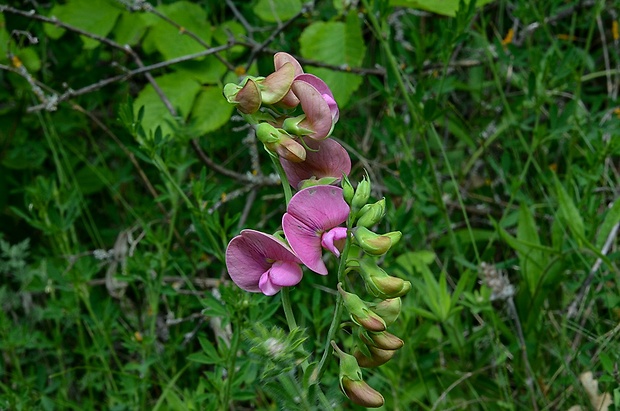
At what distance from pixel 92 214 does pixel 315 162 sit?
2.20 metres

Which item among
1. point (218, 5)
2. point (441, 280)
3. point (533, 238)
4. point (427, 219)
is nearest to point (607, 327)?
point (533, 238)

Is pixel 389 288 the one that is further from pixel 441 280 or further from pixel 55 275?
pixel 55 275

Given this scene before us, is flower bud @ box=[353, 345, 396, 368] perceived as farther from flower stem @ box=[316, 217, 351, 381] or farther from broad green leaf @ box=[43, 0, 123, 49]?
broad green leaf @ box=[43, 0, 123, 49]

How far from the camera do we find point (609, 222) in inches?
86.2

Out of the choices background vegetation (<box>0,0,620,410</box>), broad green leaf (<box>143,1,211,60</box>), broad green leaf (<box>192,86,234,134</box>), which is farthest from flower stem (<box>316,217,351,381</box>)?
broad green leaf (<box>143,1,211,60</box>)

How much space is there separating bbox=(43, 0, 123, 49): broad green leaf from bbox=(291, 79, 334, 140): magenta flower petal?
1.73m

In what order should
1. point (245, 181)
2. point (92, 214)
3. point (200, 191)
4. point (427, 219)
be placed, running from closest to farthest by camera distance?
point (200, 191)
point (245, 181)
point (427, 219)
point (92, 214)

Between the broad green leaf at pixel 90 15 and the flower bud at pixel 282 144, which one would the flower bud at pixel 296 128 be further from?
the broad green leaf at pixel 90 15

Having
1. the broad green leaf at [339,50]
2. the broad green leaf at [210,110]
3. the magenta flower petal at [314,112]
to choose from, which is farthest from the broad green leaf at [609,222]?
the magenta flower petal at [314,112]

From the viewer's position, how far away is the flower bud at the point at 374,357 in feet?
3.80

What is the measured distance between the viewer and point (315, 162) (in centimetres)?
122

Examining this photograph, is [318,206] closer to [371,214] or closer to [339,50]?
[371,214]

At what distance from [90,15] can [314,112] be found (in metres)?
1.84

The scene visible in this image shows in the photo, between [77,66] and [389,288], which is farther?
[77,66]
